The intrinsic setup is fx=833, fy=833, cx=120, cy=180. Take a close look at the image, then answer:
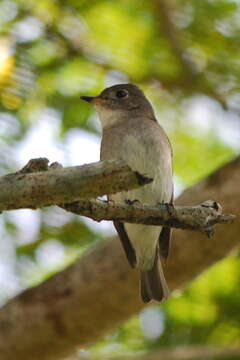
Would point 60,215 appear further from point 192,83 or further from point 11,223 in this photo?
point 192,83

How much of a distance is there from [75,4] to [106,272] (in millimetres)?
2053

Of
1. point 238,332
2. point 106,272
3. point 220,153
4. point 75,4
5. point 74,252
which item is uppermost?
point 75,4

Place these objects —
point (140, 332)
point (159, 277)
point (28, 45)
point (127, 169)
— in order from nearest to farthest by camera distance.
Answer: point (127, 169)
point (159, 277)
point (28, 45)
point (140, 332)

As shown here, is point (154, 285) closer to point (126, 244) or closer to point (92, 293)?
point (126, 244)

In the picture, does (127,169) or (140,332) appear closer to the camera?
(127,169)

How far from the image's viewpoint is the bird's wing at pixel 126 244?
17.4ft

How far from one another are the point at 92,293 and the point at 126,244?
51 centimetres

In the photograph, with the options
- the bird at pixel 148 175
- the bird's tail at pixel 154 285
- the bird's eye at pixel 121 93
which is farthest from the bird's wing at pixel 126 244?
the bird's eye at pixel 121 93

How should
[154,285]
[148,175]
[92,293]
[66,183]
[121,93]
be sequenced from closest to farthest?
[66,183] → [148,175] → [154,285] → [92,293] → [121,93]

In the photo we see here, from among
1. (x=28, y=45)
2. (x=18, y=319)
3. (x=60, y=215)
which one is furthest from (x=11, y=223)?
(x=28, y=45)

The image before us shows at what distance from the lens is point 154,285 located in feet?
17.4

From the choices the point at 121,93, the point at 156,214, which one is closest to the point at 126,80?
the point at 121,93

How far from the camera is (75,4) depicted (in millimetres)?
6285

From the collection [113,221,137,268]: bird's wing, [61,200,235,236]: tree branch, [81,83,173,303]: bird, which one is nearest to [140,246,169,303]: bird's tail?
[81,83,173,303]: bird
